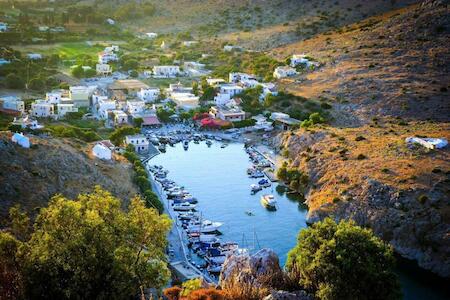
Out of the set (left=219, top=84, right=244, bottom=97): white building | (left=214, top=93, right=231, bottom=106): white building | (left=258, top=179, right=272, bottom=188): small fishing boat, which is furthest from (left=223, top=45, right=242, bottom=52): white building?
(left=258, top=179, right=272, bottom=188): small fishing boat

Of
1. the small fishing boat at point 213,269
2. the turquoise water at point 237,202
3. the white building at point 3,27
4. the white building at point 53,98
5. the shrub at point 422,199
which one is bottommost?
the turquoise water at point 237,202

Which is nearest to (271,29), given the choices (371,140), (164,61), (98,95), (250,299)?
(164,61)

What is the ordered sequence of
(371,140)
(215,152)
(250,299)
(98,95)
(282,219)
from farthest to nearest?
(98,95), (215,152), (371,140), (282,219), (250,299)

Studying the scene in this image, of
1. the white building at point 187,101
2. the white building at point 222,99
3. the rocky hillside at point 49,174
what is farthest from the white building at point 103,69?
the rocky hillside at point 49,174

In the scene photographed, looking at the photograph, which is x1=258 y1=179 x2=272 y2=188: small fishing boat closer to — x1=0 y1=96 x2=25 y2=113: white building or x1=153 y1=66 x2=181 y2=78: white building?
Answer: x1=0 y1=96 x2=25 y2=113: white building

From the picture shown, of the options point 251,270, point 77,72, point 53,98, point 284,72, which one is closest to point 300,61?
point 284,72

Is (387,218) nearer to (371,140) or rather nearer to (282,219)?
(282,219)

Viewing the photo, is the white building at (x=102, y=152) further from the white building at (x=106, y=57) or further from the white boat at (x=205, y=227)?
→ the white building at (x=106, y=57)

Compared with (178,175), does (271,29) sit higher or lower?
higher
